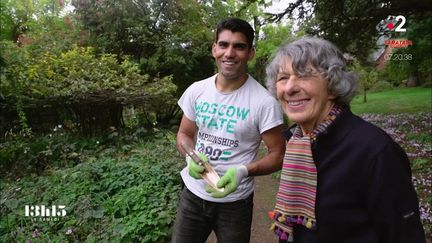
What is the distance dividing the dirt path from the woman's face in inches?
101

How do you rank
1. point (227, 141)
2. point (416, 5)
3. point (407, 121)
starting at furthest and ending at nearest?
point (407, 121) < point (416, 5) < point (227, 141)

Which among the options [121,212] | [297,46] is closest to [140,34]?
[121,212]

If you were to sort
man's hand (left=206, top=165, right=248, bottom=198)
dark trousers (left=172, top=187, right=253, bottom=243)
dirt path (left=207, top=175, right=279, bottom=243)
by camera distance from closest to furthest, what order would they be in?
1. man's hand (left=206, top=165, right=248, bottom=198)
2. dark trousers (left=172, top=187, right=253, bottom=243)
3. dirt path (left=207, top=175, right=279, bottom=243)

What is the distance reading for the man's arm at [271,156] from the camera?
1801 mm

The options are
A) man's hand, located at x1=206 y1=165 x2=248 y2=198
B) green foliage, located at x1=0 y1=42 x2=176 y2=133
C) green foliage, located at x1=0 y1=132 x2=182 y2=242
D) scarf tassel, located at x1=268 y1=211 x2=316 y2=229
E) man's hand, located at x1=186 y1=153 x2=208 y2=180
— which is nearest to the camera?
scarf tassel, located at x1=268 y1=211 x2=316 y2=229

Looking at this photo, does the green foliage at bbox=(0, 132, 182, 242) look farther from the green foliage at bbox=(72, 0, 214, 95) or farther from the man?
the green foliage at bbox=(72, 0, 214, 95)

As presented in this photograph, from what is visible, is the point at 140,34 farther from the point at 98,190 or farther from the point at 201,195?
the point at 201,195

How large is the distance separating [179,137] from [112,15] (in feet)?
27.8

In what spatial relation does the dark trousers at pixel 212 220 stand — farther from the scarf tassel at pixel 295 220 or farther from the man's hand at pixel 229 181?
the scarf tassel at pixel 295 220

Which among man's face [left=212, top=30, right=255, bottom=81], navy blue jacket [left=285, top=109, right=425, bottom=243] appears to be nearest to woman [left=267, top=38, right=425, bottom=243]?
navy blue jacket [left=285, top=109, right=425, bottom=243]

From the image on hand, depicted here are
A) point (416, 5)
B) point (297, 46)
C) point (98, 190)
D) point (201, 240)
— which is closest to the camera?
point (297, 46)

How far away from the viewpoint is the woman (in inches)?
43.7

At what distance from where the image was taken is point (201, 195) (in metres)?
1.97

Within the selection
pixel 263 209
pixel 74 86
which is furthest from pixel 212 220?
pixel 74 86
